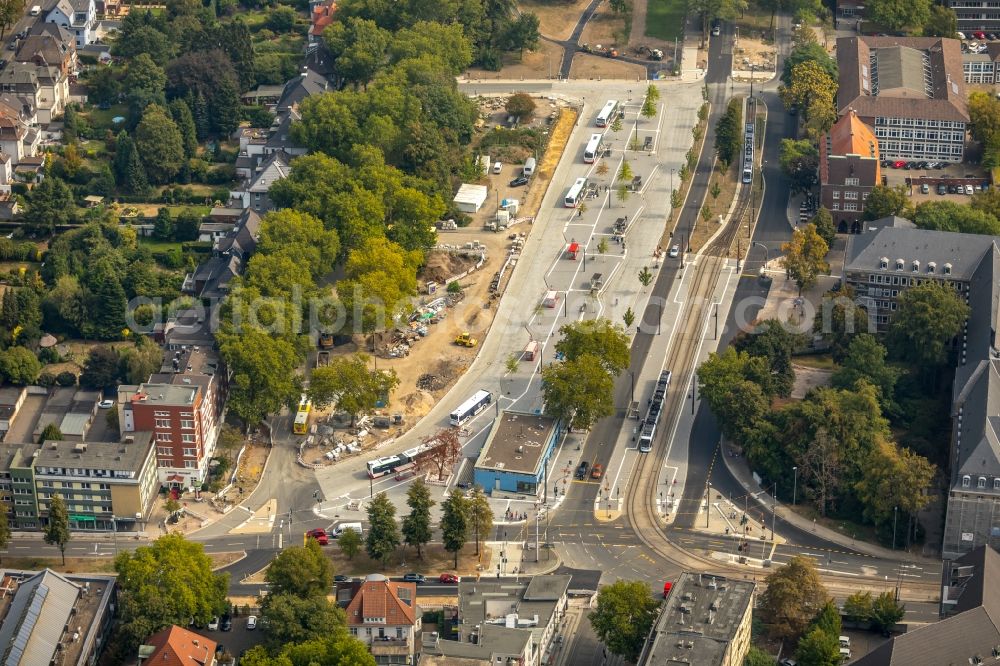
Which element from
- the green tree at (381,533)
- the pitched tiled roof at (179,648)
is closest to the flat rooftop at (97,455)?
the green tree at (381,533)

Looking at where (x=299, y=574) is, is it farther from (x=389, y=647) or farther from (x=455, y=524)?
(x=455, y=524)

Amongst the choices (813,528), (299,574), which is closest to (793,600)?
(813,528)

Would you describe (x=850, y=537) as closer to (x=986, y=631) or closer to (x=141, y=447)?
(x=986, y=631)

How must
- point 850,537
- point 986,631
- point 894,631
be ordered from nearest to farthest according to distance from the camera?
1. point 986,631
2. point 894,631
3. point 850,537

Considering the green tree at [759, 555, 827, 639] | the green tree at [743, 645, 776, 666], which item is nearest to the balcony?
the green tree at [743, 645, 776, 666]

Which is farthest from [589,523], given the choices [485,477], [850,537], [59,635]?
[59,635]

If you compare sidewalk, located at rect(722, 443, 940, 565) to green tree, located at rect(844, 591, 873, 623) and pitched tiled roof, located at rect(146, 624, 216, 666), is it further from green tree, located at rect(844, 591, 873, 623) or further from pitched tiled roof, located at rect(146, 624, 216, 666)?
pitched tiled roof, located at rect(146, 624, 216, 666)
